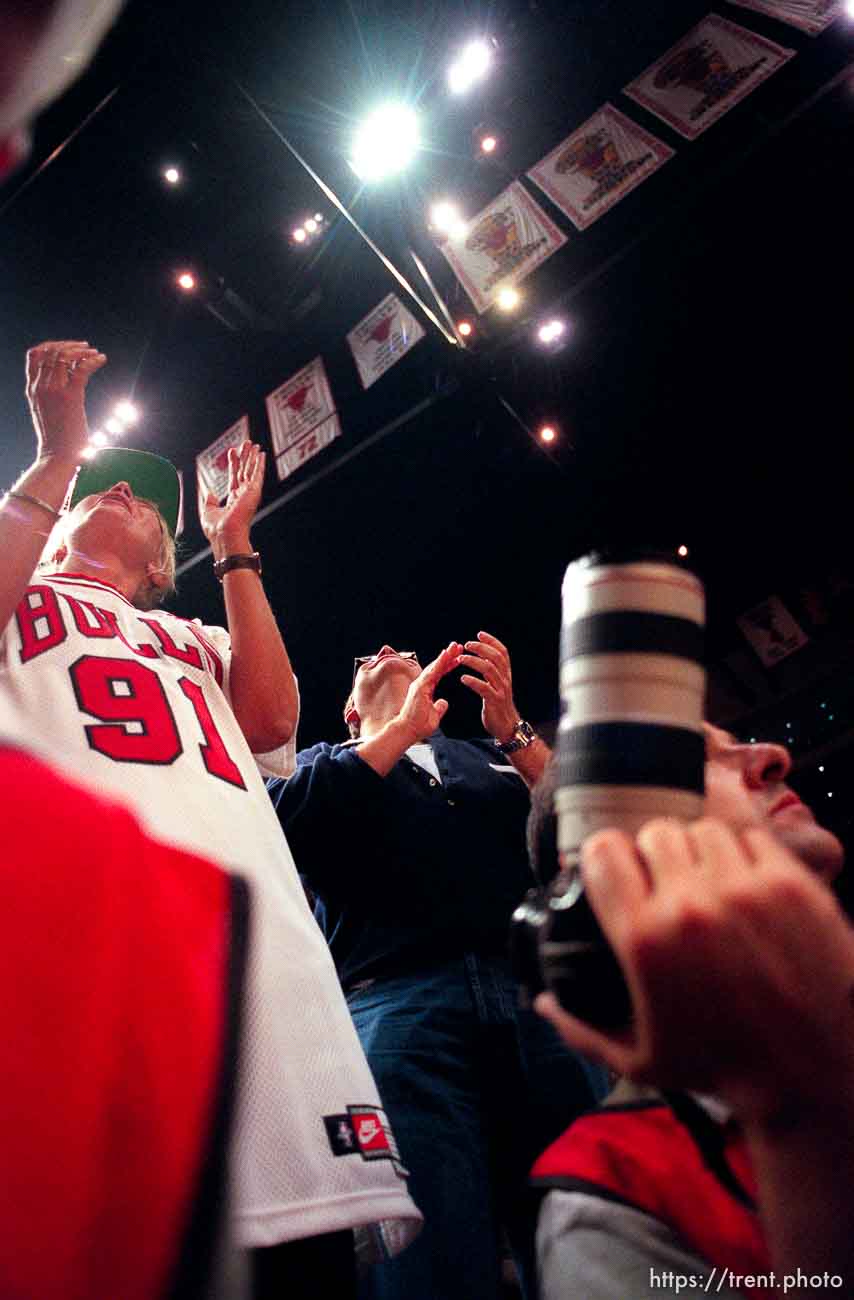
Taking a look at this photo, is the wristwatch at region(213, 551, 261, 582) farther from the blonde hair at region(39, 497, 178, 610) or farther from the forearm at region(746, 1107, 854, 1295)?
the forearm at region(746, 1107, 854, 1295)

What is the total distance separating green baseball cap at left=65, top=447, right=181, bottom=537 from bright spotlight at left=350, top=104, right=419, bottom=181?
3800mm

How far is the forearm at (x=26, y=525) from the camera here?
1.24 meters

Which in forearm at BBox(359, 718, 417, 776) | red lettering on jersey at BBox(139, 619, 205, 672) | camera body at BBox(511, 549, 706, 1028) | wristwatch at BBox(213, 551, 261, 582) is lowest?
camera body at BBox(511, 549, 706, 1028)

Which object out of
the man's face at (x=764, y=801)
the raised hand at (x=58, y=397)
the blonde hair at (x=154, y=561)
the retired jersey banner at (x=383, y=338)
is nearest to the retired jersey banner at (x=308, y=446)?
the retired jersey banner at (x=383, y=338)

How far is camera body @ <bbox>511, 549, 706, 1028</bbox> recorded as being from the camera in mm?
557

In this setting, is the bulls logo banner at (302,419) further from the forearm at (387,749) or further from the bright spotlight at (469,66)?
the forearm at (387,749)

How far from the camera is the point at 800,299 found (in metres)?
5.48

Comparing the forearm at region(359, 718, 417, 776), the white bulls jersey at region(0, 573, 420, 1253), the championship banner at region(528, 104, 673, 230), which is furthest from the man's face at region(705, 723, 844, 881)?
the championship banner at region(528, 104, 673, 230)

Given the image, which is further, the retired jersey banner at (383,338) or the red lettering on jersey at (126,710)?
the retired jersey banner at (383,338)

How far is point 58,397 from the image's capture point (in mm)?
1427

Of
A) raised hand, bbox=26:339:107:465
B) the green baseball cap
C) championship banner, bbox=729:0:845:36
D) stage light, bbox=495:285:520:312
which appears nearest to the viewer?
raised hand, bbox=26:339:107:465

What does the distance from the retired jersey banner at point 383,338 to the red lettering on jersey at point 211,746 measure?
4.59m

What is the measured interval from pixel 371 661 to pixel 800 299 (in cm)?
496

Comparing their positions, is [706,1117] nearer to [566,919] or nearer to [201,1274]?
[566,919]
